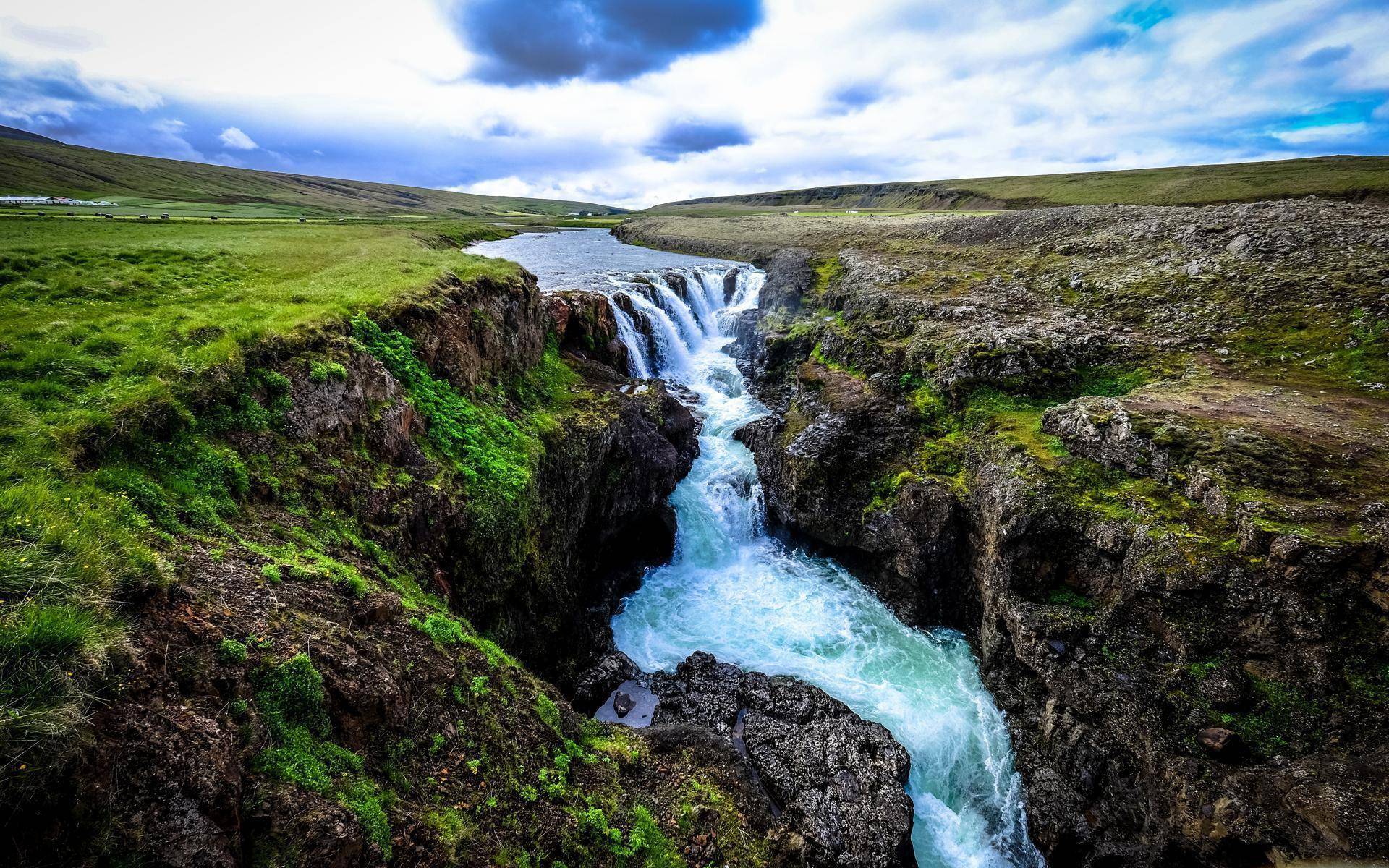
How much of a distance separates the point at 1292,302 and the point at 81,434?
33.8 metres

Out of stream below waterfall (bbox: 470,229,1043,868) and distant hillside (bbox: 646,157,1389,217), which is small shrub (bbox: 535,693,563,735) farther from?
distant hillside (bbox: 646,157,1389,217)

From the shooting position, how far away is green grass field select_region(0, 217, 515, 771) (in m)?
4.90

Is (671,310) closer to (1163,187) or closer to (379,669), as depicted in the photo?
(379,669)

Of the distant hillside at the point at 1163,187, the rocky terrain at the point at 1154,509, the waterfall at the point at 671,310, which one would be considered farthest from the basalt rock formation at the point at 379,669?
the distant hillside at the point at 1163,187

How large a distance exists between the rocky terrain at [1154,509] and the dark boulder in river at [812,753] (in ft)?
12.3

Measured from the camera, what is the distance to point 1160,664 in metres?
11.7

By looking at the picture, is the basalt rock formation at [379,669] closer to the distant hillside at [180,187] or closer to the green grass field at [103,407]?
the green grass field at [103,407]

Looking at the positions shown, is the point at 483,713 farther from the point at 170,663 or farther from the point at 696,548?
the point at 696,548

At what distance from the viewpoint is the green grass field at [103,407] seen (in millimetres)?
4902

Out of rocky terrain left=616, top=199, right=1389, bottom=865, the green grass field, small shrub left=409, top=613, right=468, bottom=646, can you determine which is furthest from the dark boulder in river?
the green grass field

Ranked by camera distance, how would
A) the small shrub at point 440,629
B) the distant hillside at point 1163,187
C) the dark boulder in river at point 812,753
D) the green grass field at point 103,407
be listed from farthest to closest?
the distant hillside at point 1163,187, the dark boulder in river at point 812,753, the small shrub at point 440,629, the green grass field at point 103,407

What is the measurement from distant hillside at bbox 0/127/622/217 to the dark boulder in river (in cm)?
8320

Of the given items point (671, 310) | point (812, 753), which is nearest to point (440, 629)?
point (812, 753)

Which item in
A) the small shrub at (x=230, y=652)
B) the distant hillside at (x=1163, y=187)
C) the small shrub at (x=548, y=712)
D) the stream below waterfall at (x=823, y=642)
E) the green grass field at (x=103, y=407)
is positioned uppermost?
the distant hillside at (x=1163, y=187)
